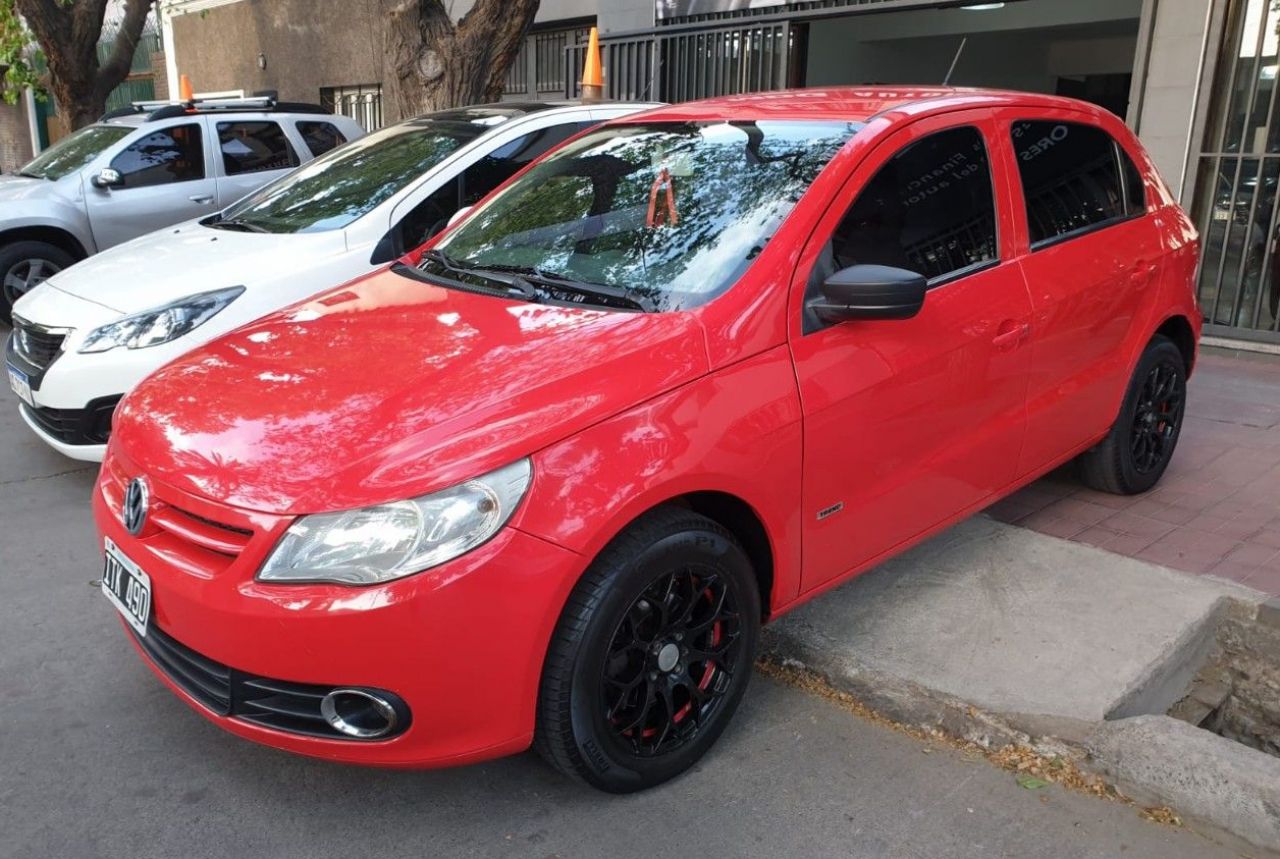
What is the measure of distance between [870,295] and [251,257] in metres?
3.28

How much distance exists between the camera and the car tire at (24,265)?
8.34 m

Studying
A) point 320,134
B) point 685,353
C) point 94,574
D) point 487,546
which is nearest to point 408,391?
point 487,546

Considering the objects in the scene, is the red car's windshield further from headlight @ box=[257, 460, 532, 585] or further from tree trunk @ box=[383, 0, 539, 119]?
tree trunk @ box=[383, 0, 539, 119]

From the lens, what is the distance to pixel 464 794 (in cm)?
282

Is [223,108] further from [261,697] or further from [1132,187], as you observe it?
[261,697]

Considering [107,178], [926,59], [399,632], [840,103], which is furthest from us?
[926,59]

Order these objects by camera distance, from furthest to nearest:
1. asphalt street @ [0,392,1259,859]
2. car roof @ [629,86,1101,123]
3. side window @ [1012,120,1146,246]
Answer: side window @ [1012,120,1146,246] → car roof @ [629,86,1101,123] → asphalt street @ [0,392,1259,859]

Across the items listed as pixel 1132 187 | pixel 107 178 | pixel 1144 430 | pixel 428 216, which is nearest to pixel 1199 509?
pixel 1144 430

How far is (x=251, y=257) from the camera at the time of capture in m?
4.96

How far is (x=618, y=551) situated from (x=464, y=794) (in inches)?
34.0

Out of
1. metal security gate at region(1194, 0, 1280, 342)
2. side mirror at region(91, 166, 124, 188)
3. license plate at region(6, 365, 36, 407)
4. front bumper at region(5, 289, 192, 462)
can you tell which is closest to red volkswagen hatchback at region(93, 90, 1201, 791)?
front bumper at region(5, 289, 192, 462)

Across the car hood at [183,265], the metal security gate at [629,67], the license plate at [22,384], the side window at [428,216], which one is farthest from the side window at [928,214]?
the metal security gate at [629,67]

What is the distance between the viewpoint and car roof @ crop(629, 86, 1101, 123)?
347 cm

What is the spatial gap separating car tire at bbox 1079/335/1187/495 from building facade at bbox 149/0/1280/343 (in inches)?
65.4
